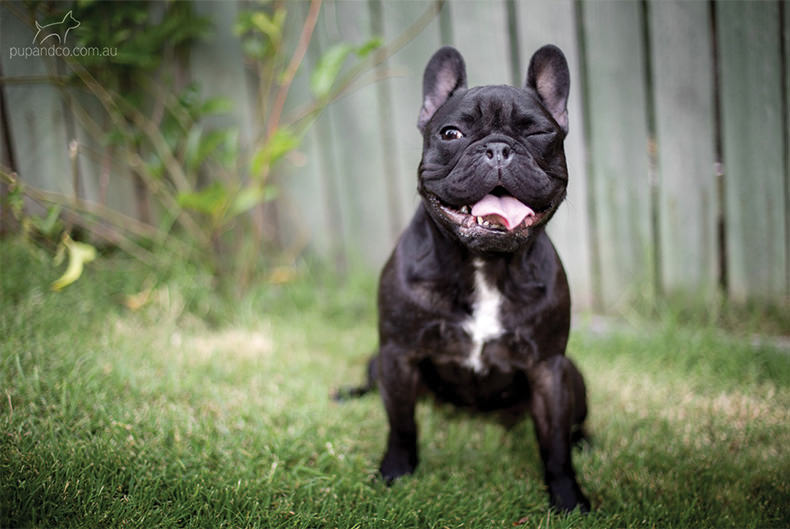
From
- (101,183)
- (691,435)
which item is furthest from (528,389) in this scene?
(101,183)

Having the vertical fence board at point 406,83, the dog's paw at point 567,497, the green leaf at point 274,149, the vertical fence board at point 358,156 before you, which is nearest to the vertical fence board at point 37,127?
the green leaf at point 274,149

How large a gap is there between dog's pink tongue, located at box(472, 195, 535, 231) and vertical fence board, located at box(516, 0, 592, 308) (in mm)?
1690

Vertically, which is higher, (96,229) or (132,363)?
(96,229)

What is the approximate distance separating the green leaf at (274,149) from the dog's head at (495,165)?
4.55 feet

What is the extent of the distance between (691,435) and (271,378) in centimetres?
185

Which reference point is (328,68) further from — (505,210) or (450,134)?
(505,210)

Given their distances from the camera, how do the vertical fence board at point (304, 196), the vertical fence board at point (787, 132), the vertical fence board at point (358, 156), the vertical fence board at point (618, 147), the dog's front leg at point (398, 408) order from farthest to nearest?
the vertical fence board at point (304, 196)
the vertical fence board at point (358, 156)
the vertical fence board at point (618, 147)
the vertical fence board at point (787, 132)
the dog's front leg at point (398, 408)

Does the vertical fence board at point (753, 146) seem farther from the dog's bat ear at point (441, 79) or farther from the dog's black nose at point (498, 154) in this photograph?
the dog's black nose at point (498, 154)

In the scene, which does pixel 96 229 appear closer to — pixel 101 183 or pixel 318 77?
pixel 101 183

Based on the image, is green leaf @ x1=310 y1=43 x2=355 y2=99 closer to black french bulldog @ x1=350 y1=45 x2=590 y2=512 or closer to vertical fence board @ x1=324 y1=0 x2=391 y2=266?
vertical fence board @ x1=324 y1=0 x2=391 y2=266

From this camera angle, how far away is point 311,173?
173 inches

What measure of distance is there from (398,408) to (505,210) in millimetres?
875

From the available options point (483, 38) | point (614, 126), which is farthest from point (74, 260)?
point (614, 126)

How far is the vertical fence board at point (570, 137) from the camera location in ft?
12.0
